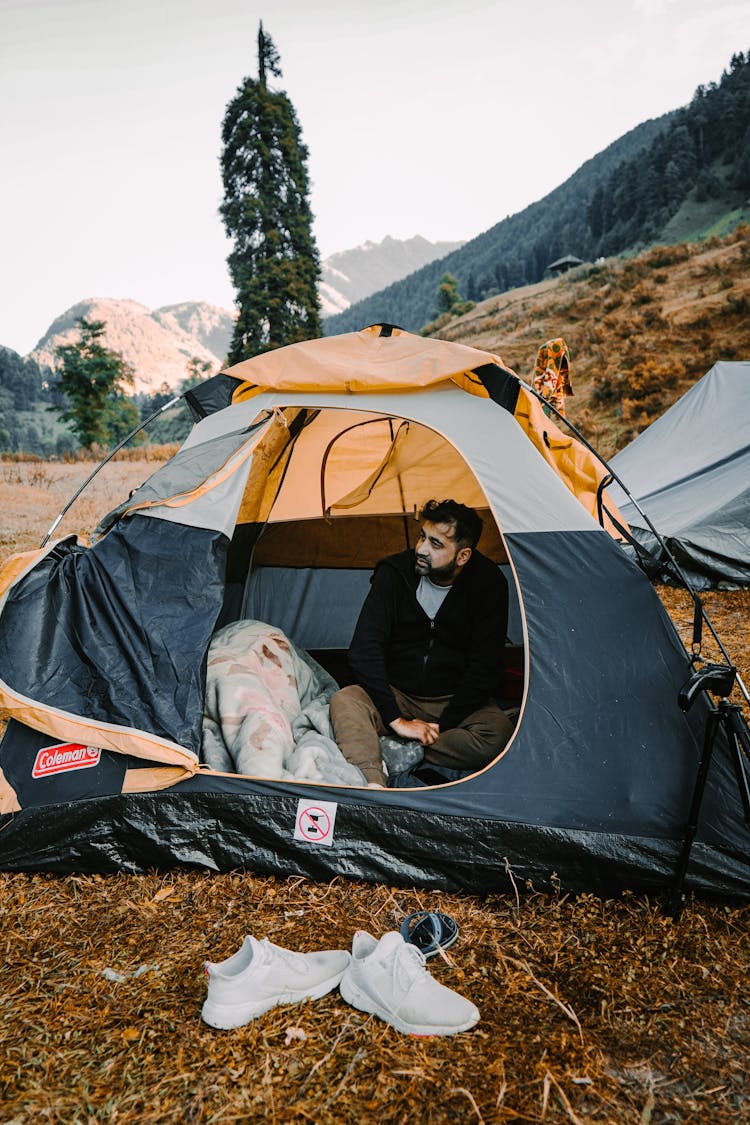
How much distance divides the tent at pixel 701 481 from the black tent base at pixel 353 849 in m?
3.21

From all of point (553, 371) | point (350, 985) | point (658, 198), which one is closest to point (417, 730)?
point (350, 985)

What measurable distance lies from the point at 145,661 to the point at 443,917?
1.29 meters

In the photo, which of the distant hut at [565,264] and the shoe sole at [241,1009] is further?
the distant hut at [565,264]

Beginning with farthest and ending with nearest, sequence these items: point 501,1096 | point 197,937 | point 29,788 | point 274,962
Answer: point 29,788 < point 197,937 < point 274,962 < point 501,1096

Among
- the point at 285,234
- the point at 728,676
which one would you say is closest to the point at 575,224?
the point at 285,234

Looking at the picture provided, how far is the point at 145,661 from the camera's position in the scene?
96.3 inches

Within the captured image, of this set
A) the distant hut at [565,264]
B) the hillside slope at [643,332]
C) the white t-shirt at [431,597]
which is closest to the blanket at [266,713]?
the white t-shirt at [431,597]

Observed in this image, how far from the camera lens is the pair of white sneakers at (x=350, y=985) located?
5.44 feet

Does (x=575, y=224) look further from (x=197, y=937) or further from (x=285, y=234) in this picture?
(x=197, y=937)

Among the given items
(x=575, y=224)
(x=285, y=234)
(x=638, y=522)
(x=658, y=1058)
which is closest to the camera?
(x=658, y=1058)

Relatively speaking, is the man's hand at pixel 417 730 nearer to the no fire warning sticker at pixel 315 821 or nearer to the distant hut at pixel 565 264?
the no fire warning sticker at pixel 315 821

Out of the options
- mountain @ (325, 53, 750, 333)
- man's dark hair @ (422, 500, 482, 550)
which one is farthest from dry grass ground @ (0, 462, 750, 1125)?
mountain @ (325, 53, 750, 333)

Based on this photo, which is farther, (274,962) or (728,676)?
(728,676)

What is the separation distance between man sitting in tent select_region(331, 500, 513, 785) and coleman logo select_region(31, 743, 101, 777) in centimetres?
95
